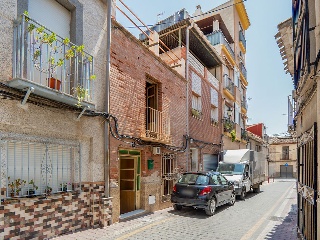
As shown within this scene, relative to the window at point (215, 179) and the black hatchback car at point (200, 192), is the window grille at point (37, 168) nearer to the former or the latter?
the black hatchback car at point (200, 192)

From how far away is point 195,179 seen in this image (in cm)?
1041

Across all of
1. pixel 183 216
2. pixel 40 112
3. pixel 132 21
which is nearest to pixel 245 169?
pixel 183 216

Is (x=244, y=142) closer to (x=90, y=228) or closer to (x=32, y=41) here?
(x=90, y=228)

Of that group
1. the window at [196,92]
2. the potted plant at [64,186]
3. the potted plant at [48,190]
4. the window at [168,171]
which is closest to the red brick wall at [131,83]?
the window at [168,171]

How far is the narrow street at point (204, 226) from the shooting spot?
6.97m

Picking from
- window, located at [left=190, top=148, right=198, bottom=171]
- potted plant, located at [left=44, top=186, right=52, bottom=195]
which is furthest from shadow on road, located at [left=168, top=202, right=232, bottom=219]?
potted plant, located at [left=44, top=186, right=52, bottom=195]

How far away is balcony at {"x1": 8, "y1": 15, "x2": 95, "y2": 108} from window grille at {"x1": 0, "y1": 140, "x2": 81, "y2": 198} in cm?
124

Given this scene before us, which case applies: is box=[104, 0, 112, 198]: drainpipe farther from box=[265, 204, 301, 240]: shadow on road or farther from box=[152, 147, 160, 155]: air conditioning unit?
box=[265, 204, 301, 240]: shadow on road

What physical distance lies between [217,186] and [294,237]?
3901 mm

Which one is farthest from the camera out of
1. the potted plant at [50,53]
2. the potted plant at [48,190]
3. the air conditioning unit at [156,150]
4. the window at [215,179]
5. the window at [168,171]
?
the window at [168,171]

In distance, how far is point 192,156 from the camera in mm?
14906

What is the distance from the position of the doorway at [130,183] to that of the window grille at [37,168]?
2878mm

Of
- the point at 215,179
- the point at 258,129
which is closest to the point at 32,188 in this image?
the point at 215,179

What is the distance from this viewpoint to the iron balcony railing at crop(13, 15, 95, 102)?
5.43 m
